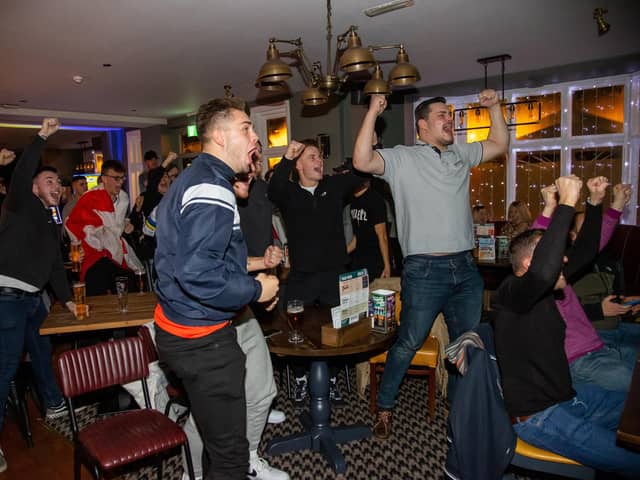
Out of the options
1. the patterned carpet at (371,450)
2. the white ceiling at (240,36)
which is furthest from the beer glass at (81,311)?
the white ceiling at (240,36)

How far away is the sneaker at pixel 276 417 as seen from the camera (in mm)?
3086

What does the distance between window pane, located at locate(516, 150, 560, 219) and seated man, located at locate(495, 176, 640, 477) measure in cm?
A: 556

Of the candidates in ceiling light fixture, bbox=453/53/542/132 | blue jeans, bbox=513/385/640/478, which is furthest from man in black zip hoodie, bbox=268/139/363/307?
ceiling light fixture, bbox=453/53/542/132

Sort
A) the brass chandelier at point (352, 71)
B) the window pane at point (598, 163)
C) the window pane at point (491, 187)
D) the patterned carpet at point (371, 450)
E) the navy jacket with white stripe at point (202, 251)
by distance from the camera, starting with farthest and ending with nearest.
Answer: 1. the window pane at point (491, 187)
2. the window pane at point (598, 163)
3. the brass chandelier at point (352, 71)
4. the patterned carpet at point (371, 450)
5. the navy jacket with white stripe at point (202, 251)

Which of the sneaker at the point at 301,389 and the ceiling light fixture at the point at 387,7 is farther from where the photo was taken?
the ceiling light fixture at the point at 387,7

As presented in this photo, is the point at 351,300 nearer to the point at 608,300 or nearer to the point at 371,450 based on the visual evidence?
the point at 371,450

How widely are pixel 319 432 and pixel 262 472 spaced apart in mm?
442

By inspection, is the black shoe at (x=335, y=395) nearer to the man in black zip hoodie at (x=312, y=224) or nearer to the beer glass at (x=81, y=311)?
the man in black zip hoodie at (x=312, y=224)

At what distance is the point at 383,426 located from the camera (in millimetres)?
2834

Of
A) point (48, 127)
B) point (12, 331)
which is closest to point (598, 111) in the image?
point (48, 127)

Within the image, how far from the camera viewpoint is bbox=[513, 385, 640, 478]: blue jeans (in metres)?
1.66

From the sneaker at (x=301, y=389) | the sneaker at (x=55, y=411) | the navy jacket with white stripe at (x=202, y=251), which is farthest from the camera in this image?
the sneaker at (x=301, y=389)

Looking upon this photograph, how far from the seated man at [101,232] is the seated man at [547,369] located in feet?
11.0

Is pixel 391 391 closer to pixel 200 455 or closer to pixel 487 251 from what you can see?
pixel 200 455
